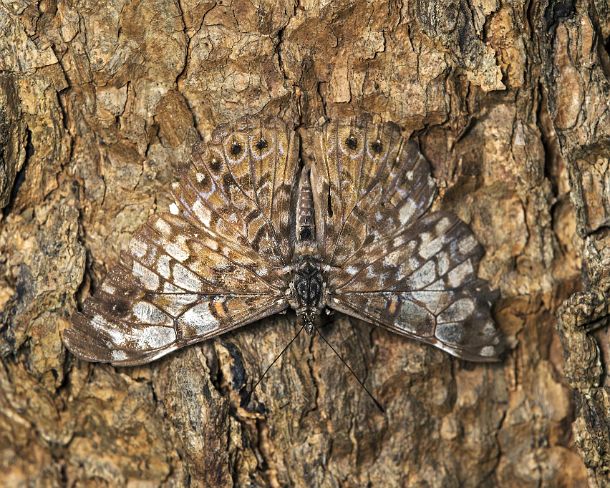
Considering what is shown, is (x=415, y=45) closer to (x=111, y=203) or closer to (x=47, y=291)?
(x=111, y=203)

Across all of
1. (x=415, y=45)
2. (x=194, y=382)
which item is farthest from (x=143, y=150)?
(x=415, y=45)

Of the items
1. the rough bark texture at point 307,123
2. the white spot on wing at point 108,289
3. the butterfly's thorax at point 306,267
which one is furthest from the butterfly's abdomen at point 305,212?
the white spot on wing at point 108,289

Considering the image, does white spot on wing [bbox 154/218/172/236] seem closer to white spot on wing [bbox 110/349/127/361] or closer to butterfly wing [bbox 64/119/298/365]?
butterfly wing [bbox 64/119/298/365]

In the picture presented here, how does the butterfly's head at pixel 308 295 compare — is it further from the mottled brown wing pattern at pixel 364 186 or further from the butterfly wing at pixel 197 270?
the mottled brown wing pattern at pixel 364 186

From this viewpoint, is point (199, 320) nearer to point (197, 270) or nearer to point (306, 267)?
point (197, 270)

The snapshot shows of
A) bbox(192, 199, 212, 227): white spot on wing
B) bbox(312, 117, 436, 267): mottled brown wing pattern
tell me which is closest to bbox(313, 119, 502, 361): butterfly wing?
bbox(312, 117, 436, 267): mottled brown wing pattern

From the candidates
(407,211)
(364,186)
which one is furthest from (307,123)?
(407,211)
